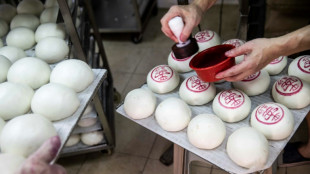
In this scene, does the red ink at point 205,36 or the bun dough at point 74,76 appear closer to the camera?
the bun dough at point 74,76

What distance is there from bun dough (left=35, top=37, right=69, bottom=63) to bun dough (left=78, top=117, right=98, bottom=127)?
434 mm

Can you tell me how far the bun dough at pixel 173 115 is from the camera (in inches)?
43.7

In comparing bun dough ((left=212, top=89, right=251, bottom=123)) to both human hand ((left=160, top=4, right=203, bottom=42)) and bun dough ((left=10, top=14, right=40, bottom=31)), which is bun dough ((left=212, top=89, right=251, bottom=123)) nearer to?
human hand ((left=160, top=4, right=203, bottom=42))

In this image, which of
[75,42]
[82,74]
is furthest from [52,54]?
[82,74]

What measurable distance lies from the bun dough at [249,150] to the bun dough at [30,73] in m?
0.78

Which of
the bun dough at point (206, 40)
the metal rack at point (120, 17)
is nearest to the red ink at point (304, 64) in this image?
the bun dough at point (206, 40)

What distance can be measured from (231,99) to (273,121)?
17cm

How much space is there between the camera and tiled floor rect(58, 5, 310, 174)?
1.85 m

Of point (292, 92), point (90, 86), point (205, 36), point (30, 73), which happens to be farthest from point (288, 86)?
point (30, 73)

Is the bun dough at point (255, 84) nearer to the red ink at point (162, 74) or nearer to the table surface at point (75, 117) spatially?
the red ink at point (162, 74)

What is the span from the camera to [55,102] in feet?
3.20

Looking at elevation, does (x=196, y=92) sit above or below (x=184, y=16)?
below

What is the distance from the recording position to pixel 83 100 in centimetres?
106

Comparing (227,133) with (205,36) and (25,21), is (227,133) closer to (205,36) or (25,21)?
(205,36)
